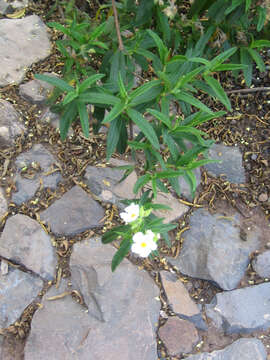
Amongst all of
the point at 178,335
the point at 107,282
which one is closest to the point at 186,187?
the point at 107,282

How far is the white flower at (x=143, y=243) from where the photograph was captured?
1.64m

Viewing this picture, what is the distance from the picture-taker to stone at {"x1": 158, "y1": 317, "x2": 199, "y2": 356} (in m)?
2.29

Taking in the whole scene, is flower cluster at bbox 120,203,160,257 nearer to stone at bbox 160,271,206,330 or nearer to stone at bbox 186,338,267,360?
stone at bbox 160,271,206,330

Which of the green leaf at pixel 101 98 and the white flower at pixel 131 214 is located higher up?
the green leaf at pixel 101 98

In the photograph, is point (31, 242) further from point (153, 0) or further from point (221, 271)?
point (153, 0)

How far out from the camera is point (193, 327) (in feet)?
7.75

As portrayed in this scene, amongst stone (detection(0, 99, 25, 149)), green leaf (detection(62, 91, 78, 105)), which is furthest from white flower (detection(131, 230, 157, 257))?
stone (detection(0, 99, 25, 149))

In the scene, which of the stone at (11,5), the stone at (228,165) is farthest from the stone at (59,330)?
the stone at (11,5)

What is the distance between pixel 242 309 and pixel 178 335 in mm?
418

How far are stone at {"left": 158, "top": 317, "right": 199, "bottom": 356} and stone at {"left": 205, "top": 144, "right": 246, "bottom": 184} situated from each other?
1005mm

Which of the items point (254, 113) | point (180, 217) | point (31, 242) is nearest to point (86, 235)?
point (31, 242)

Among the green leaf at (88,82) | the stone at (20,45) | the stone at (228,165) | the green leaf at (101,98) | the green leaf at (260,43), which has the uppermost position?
the green leaf at (260,43)

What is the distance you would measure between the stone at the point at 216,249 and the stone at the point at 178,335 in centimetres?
30

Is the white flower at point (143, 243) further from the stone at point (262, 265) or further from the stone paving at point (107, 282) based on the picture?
the stone at point (262, 265)
